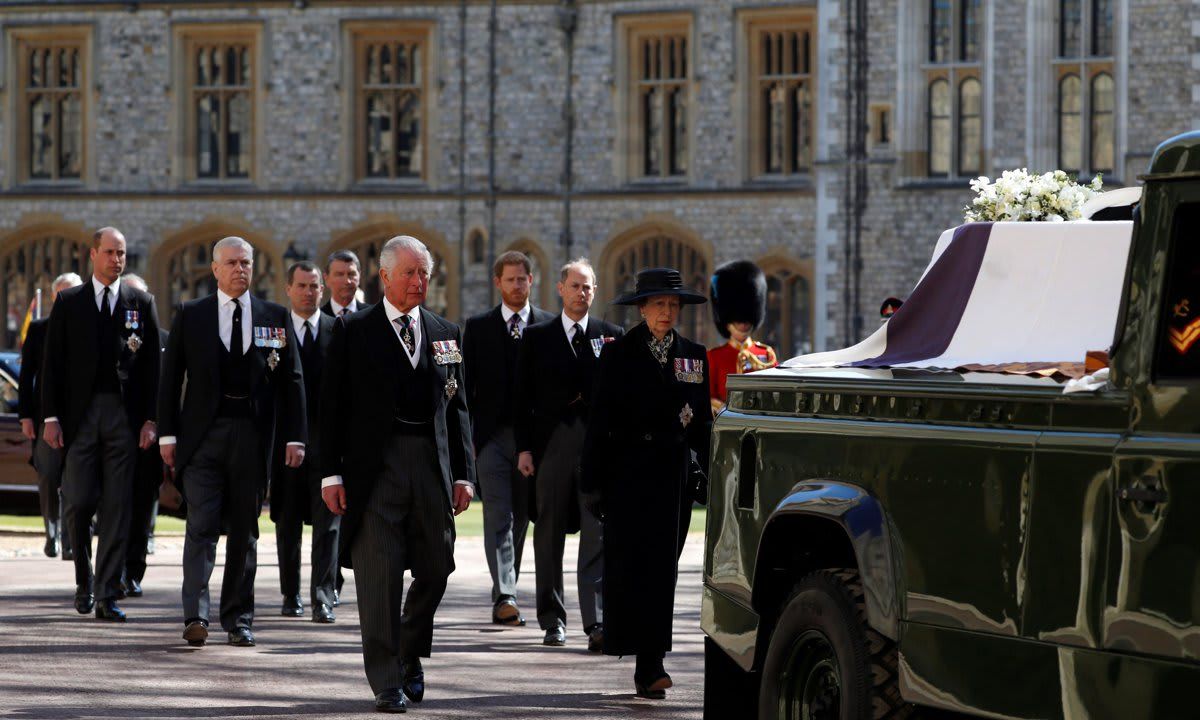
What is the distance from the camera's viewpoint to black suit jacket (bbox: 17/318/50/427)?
13.0 m

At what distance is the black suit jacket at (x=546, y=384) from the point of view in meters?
11.1

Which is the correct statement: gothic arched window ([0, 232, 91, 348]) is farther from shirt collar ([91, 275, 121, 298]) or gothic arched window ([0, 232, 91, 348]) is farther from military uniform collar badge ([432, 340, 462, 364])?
military uniform collar badge ([432, 340, 462, 364])

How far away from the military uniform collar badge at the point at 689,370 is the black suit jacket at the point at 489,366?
2506mm

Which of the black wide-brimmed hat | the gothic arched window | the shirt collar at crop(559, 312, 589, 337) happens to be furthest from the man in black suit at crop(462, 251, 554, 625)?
the gothic arched window

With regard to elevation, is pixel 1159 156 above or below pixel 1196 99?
below

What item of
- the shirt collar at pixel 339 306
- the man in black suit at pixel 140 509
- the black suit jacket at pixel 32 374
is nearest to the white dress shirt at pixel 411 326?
the man in black suit at pixel 140 509

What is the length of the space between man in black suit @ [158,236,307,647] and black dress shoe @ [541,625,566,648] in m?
1.39

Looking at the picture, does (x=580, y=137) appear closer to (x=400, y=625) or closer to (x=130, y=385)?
(x=130, y=385)

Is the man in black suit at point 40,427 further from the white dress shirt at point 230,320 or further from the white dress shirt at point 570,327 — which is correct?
the white dress shirt at point 570,327

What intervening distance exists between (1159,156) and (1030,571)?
3.18 feet

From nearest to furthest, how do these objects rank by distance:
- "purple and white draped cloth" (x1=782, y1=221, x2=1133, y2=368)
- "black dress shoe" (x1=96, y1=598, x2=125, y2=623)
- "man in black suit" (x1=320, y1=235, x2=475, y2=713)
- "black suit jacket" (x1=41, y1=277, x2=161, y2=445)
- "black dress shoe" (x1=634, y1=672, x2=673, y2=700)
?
"purple and white draped cloth" (x1=782, y1=221, x2=1133, y2=368) < "man in black suit" (x1=320, y1=235, x2=475, y2=713) < "black dress shoe" (x1=634, y1=672, x2=673, y2=700) < "black dress shoe" (x1=96, y1=598, x2=125, y2=623) < "black suit jacket" (x1=41, y1=277, x2=161, y2=445)

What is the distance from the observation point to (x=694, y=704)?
28.5 ft

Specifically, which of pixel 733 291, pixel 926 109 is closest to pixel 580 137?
pixel 926 109

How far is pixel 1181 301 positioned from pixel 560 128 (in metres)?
27.1
